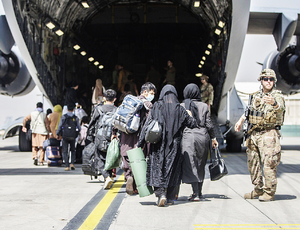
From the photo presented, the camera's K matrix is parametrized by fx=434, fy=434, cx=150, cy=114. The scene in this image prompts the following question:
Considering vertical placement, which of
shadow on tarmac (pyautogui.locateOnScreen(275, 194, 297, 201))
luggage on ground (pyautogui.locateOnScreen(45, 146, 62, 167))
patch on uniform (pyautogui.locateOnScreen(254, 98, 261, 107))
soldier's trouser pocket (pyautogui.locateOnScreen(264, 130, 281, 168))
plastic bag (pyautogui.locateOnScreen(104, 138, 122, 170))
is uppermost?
patch on uniform (pyautogui.locateOnScreen(254, 98, 261, 107))

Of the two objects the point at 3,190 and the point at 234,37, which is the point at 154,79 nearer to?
the point at 234,37

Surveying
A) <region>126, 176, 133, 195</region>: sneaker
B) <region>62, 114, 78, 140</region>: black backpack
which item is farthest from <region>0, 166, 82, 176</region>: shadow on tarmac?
<region>126, 176, 133, 195</region>: sneaker

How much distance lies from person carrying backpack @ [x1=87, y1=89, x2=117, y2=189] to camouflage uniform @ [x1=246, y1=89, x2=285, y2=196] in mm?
2378

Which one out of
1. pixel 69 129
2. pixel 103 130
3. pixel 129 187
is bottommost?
pixel 129 187

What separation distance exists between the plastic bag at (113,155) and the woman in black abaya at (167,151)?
1.16 m

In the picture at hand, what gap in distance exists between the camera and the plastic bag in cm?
681

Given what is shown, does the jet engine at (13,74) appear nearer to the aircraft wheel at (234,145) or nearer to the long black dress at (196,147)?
the aircraft wheel at (234,145)

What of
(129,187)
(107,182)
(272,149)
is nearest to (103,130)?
(107,182)

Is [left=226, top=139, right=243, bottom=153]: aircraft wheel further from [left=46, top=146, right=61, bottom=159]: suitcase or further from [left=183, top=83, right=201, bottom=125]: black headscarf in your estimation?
[left=183, top=83, right=201, bottom=125]: black headscarf

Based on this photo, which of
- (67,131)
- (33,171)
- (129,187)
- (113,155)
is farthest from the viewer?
(67,131)

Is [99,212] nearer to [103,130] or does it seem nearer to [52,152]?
[103,130]

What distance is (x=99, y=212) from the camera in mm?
5188

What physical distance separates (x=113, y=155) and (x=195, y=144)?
4.77 feet

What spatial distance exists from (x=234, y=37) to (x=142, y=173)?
5.45m
